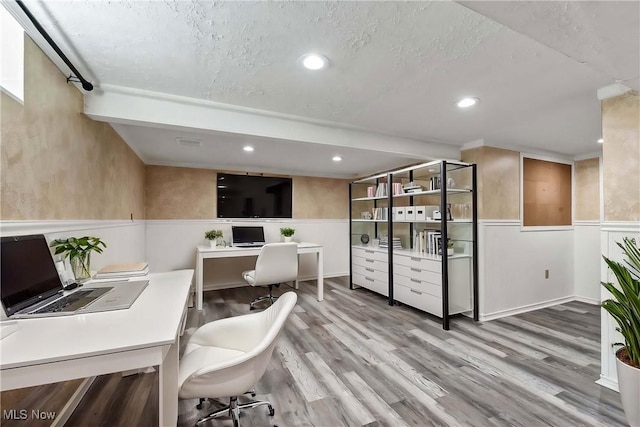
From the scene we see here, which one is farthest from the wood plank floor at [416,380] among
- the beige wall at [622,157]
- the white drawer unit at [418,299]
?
the beige wall at [622,157]

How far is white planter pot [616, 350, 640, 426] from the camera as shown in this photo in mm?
1434

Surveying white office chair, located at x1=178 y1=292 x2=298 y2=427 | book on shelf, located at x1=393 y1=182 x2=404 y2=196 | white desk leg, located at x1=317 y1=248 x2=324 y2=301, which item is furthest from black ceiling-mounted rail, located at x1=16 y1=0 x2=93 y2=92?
book on shelf, located at x1=393 y1=182 x2=404 y2=196

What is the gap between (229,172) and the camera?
15.2 feet

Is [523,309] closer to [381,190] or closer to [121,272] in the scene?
[381,190]

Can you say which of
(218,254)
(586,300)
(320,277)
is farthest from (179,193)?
(586,300)

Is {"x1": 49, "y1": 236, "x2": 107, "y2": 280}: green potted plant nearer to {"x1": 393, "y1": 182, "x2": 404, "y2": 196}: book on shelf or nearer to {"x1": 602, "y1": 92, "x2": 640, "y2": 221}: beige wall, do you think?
{"x1": 393, "y1": 182, "x2": 404, "y2": 196}: book on shelf

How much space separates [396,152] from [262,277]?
2.23 meters

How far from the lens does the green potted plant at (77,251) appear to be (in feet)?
5.11

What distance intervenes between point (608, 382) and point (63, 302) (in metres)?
3.43

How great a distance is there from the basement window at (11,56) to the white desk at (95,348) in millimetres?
1007

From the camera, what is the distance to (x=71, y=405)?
62.8 inches

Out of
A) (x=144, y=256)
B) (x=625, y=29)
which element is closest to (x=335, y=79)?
(x=625, y=29)

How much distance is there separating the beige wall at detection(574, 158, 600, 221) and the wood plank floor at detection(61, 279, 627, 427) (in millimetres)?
1551

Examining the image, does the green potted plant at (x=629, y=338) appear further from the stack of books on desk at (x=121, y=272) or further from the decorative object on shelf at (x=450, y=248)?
the stack of books on desk at (x=121, y=272)
